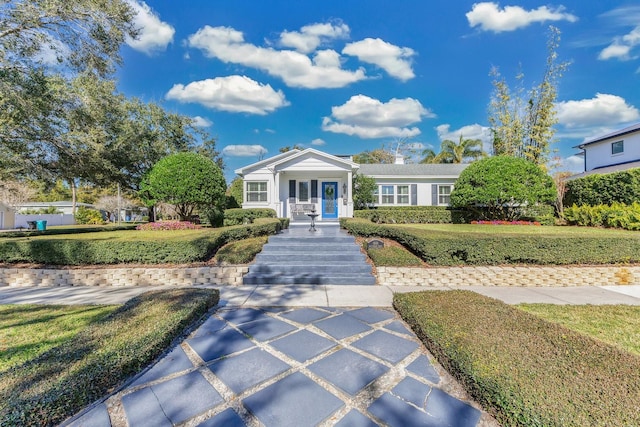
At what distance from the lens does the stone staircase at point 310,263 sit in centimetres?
567

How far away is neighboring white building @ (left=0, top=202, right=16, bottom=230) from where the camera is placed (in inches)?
902

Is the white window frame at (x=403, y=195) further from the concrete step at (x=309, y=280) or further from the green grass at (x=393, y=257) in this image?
the concrete step at (x=309, y=280)

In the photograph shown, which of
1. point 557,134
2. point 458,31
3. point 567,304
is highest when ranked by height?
point 458,31

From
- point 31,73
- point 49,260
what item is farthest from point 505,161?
point 31,73

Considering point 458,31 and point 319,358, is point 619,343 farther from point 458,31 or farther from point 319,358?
point 458,31

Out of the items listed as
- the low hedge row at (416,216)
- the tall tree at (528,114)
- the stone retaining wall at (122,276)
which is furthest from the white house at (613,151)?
the stone retaining wall at (122,276)

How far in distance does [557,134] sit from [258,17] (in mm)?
17691

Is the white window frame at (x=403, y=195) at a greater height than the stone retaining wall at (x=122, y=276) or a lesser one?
A: greater

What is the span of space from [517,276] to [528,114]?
15.4 m

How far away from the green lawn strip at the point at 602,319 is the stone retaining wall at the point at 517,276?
1364 millimetres

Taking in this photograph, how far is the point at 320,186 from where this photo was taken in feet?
49.7

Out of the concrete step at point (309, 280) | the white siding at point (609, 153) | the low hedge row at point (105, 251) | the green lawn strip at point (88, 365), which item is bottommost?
the concrete step at point (309, 280)

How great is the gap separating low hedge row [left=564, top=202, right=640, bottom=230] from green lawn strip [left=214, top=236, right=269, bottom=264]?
481 inches

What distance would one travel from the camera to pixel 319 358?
270 cm
